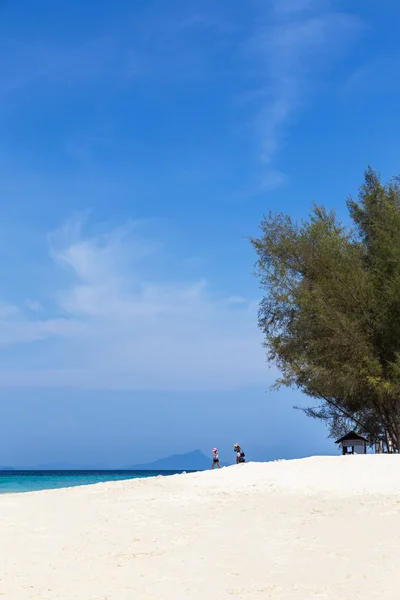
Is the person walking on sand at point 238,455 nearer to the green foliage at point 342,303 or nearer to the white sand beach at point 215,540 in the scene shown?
the green foliage at point 342,303

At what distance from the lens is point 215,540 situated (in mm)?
11789

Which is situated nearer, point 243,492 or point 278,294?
point 243,492

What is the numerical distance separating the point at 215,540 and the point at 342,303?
1722 cm

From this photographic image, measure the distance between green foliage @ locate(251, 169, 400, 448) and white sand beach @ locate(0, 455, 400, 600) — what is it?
7.77 m

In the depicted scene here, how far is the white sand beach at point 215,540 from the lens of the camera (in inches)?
348

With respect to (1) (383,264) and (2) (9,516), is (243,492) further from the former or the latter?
(1) (383,264)

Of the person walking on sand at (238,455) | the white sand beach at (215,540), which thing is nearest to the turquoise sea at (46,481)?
the person walking on sand at (238,455)

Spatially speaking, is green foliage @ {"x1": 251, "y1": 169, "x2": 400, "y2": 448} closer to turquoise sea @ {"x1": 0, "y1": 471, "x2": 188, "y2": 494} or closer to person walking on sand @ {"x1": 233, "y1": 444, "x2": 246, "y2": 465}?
person walking on sand @ {"x1": 233, "y1": 444, "x2": 246, "y2": 465}

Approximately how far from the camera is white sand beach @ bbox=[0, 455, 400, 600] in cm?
884

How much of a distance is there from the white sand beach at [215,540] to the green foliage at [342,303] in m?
7.77

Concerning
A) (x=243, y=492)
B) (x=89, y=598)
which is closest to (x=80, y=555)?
(x=89, y=598)

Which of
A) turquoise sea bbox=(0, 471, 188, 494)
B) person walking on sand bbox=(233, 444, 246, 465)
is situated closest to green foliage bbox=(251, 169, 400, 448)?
person walking on sand bbox=(233, 444, 246, 465)

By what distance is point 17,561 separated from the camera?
34.5 ft

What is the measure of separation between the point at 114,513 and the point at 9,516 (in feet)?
7.54
